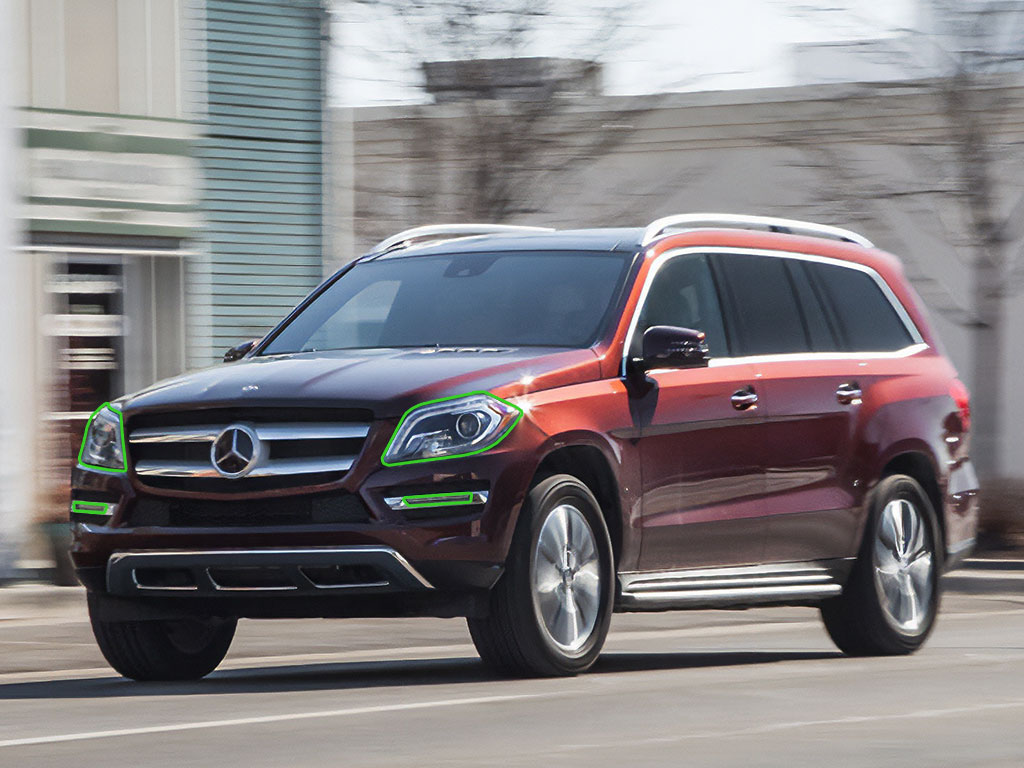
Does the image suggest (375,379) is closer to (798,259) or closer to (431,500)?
(431,500)

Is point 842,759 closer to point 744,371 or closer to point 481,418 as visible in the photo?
point 481,418

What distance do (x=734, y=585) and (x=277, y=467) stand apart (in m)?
2.25

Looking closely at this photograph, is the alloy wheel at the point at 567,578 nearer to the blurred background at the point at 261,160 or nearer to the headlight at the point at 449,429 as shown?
the headlight at the point at 449,429

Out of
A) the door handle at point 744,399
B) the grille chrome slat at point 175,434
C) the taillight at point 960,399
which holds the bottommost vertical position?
the taillight at point 960,399

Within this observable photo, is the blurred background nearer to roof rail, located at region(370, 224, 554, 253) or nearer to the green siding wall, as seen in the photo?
the green siding wall

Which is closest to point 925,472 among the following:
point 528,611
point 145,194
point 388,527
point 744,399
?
point 744,399

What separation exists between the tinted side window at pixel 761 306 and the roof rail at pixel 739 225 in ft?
0.59

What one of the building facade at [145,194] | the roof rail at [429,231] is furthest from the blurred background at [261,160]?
the roof rail at [429,231]

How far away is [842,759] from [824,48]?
18.1 metres

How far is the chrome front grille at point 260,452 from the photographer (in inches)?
346

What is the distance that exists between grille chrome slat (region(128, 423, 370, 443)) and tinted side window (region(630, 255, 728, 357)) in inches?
66.0

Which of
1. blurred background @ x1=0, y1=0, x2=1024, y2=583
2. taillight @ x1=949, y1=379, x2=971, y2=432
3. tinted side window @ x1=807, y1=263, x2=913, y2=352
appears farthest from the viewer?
blurred background @ x1=0, y1=0, x2=1024, y2=583

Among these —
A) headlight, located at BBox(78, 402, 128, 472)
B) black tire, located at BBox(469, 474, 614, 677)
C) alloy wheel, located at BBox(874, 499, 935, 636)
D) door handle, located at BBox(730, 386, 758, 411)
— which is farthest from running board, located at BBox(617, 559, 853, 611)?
headlight, located at BBox(78, 402, 128, 472)

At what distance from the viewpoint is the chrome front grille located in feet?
28.8
